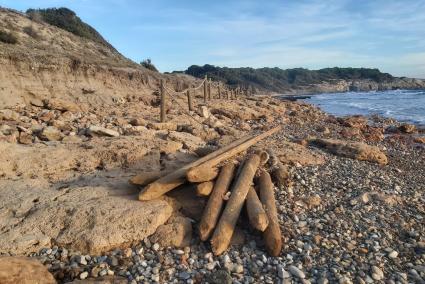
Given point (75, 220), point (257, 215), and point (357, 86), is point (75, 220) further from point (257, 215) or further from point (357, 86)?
point (357, 86)

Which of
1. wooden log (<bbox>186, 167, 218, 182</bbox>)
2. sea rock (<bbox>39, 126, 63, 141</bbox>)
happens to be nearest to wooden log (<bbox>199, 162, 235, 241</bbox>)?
wooden log (<bbox>186, 167, 218, 182</bbox>)

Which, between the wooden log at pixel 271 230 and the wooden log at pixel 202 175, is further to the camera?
the wooden log at pixel 202 175

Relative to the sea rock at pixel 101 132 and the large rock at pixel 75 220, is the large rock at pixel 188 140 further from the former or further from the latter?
the large rock at pixel 75 220

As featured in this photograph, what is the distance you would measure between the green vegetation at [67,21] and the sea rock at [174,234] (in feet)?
95.1

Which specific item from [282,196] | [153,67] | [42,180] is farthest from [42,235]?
[153,67]

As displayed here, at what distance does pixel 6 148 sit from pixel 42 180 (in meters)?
1.30

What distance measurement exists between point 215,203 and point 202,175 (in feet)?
1.76

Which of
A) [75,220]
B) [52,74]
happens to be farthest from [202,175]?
[52,74]

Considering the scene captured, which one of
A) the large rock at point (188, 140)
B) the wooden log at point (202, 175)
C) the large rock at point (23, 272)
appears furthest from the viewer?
the large rock at point (188, 140)

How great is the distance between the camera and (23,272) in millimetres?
3672

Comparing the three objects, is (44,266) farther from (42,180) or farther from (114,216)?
(42,180)

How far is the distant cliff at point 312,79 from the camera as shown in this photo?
9525cm

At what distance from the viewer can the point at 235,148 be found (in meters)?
7.42

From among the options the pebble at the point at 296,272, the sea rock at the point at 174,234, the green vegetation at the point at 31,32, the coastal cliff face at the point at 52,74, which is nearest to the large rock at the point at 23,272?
the sea rock at the point at 174,234
